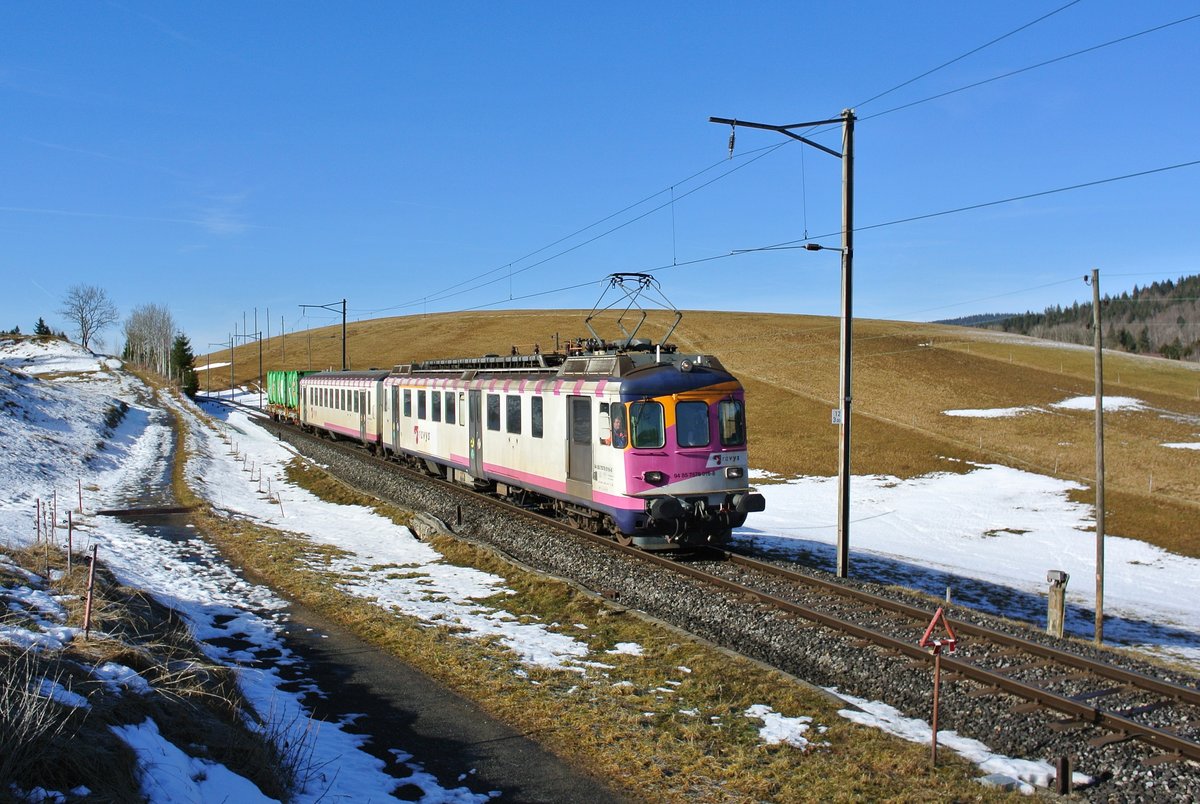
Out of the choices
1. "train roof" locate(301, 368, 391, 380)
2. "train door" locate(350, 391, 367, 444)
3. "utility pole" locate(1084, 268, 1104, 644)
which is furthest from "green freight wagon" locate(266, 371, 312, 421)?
"utility pole" locate(1084, 268, 1104, 644)

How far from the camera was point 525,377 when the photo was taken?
18312 mm

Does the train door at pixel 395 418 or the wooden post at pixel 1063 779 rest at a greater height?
the train door at pixel 395 418

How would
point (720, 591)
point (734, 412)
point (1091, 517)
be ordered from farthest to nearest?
point (1091, 517) → point (734, 412) → point (720, 591)

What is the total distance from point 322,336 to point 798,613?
4608 inches

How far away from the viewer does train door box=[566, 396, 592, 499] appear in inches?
594

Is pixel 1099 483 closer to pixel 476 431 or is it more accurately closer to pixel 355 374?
pixel 476 431

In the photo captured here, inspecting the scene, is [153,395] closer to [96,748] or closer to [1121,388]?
[96,748]

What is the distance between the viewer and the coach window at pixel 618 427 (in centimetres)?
1395

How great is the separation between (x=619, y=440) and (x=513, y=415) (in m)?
5.04

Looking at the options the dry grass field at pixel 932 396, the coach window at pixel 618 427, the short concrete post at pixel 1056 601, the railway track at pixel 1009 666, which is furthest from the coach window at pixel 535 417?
the dry grass field at pixel 932 396

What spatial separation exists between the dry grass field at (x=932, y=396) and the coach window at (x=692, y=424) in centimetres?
2105

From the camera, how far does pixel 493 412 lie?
65.0 feet

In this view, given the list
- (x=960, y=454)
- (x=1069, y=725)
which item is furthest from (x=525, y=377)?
(x=960, y=454)

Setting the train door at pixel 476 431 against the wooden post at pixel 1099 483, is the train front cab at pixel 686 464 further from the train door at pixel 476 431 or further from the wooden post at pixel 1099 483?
the wooden post at pixel 1099 483
